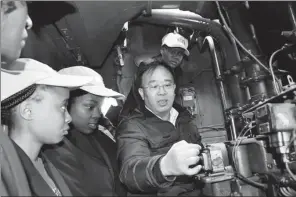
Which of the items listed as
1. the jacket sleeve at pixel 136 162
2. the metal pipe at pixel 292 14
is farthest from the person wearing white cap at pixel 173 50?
the metal pipe at pixel 292 14

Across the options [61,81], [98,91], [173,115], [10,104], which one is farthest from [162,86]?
[10,104]

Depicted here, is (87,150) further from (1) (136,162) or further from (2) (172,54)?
(2) (172,54)

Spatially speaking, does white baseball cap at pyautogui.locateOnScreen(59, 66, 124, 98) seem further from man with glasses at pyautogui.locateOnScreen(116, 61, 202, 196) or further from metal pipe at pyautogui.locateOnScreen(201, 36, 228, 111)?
metal pipe at pyautogui.locateOnScreen(201, 36, 228, 111)

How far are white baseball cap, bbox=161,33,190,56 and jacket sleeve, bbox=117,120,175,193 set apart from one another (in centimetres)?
34

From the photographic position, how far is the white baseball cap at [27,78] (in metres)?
0.56

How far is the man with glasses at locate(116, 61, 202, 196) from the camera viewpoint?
0.70 meters

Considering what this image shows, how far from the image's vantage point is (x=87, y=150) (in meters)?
0.83

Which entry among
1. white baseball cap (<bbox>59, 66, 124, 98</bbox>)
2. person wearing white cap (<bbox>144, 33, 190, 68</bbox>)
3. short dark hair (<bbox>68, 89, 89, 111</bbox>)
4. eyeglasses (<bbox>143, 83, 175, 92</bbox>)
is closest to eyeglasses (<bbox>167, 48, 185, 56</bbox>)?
person wearing white cap (<bbox>144, 33, 190, 68</bbox>)

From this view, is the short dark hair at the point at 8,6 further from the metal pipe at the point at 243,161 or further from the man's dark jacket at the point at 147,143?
the metal pipe at the point at 243,161

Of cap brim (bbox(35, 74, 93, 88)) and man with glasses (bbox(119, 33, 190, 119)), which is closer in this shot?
cap brim (bbox(35, 74, 93, 88))

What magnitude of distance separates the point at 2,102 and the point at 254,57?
79 cm

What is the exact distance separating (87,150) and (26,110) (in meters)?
0.31

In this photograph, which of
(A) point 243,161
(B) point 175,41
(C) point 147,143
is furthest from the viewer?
(B) point 175,41

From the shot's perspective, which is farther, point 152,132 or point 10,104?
point 152,132
